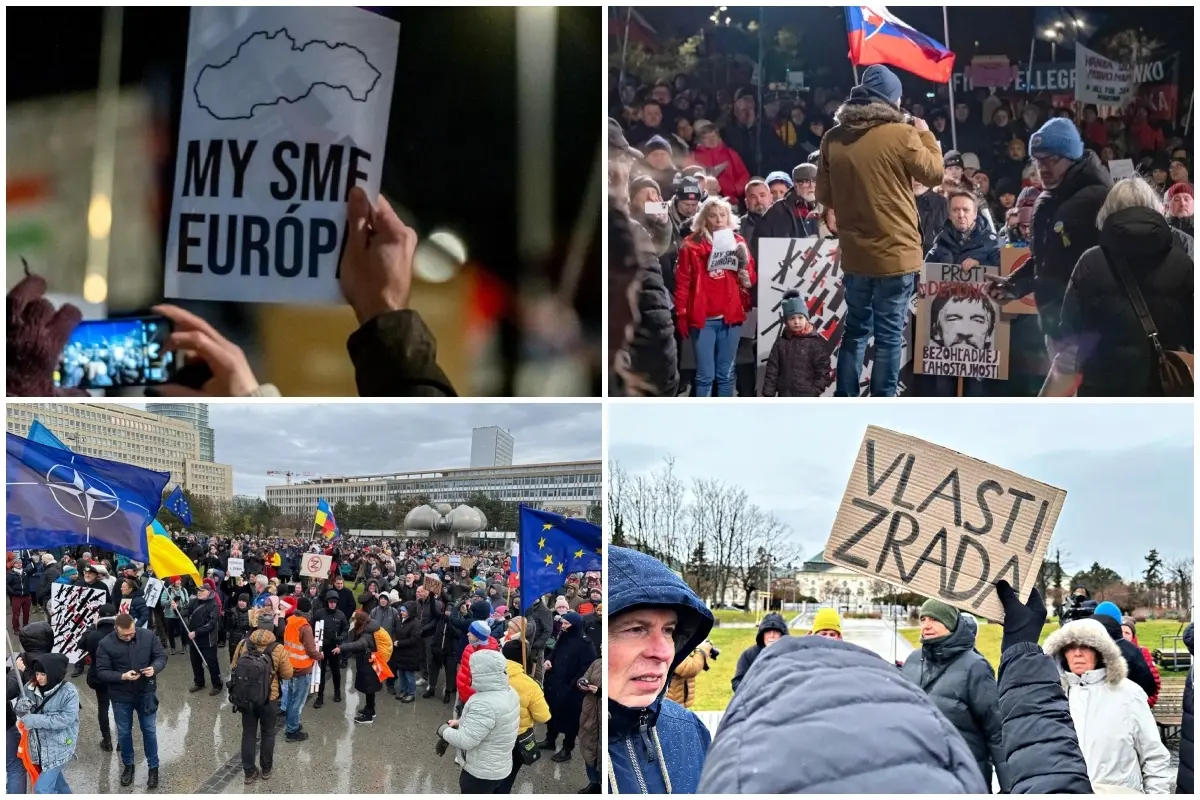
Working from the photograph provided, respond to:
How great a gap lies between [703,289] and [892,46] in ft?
3.97

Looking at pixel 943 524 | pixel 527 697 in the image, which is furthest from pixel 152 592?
pixel 943 524

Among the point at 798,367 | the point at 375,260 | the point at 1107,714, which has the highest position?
the point at 375,260

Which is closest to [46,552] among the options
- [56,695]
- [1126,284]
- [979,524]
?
[56,695]

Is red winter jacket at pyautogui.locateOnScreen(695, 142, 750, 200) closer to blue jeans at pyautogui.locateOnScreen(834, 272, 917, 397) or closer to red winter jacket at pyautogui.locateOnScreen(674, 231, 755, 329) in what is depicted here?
red winter jacket at pyautogui.locateOnScreen(674, 231, 755, 329)

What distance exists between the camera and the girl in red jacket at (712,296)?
4168mm

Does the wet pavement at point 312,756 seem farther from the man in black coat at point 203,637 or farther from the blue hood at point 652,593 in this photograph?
the blue hood at point 652,593

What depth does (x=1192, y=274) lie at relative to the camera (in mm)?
4238

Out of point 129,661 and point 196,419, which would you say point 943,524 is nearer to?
point 196,419

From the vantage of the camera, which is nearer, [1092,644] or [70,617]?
[1092,644]

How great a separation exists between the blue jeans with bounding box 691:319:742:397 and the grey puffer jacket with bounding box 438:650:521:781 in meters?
1.35

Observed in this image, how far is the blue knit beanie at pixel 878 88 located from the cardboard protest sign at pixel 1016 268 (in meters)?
0.76

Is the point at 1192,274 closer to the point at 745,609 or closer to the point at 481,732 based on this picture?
the point at 745,609

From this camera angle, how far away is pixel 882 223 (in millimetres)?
4145

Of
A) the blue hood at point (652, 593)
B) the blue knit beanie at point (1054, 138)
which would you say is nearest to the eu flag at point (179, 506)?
the blue hood at point (652, 593)
